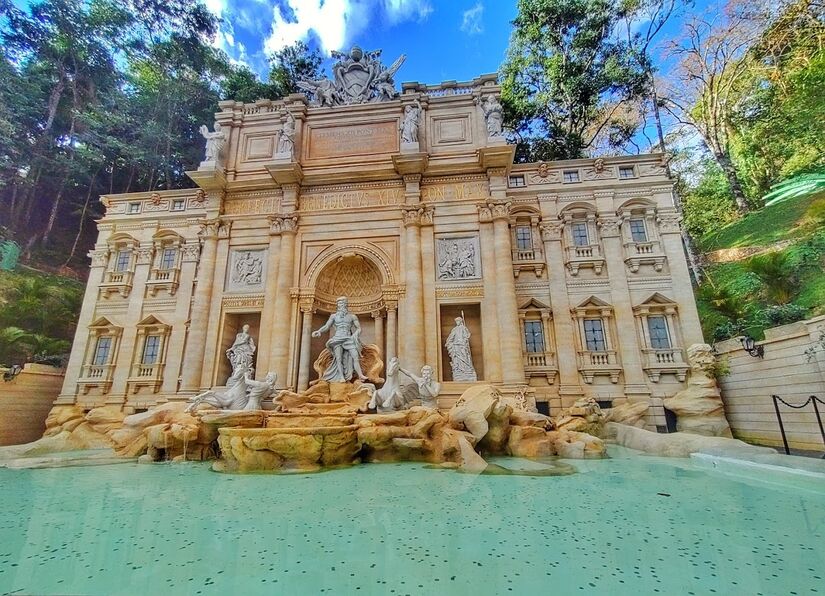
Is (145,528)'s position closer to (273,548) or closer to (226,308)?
(273,548)

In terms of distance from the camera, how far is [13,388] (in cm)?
1253

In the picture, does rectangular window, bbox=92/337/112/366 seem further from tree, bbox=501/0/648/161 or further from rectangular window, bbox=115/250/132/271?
tree, bbox=501/0/648/161

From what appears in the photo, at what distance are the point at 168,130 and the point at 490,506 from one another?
26619 millimetres


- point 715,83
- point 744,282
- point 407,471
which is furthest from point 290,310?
point 715,83

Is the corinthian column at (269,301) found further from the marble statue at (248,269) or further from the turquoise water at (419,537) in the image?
the turquoise water at (419,537)

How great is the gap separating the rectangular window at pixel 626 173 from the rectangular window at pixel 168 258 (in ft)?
59.5

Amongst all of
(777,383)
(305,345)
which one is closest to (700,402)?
(777,383)

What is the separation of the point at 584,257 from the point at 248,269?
1256 centimetres

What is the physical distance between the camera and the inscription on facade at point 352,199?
1407 cm

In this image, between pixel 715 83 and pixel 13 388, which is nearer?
pixel 13 388

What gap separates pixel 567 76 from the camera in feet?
63.4

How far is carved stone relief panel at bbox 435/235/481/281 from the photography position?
1310cm

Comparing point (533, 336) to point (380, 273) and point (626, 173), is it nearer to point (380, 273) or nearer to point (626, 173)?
point (380, 273)

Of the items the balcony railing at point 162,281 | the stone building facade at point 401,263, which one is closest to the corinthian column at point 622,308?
the stone building facade at point 401,263
